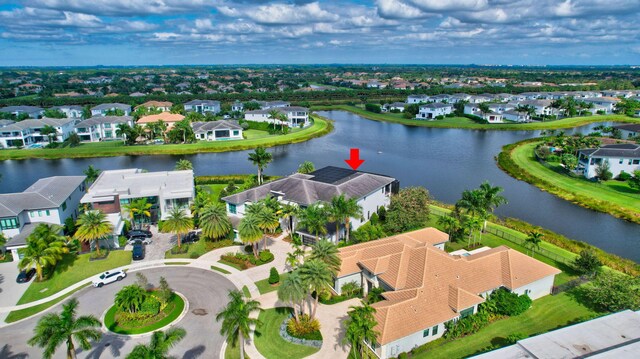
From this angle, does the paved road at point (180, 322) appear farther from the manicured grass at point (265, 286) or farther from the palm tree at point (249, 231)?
the palm tree at point (249, 231)

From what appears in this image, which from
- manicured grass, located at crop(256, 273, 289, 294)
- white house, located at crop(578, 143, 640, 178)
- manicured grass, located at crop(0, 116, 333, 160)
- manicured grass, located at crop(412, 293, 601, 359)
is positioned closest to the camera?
manicured grass, located at crop(412, 293, 601, 359)

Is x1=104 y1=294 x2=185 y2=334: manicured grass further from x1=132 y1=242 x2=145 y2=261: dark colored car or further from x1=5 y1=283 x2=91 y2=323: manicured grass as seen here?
x1=132 y1=242 x2=145 y2=261: dark colored car

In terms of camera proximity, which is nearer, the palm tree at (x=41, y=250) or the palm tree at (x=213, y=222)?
the palm tree at (x=41, y=250)

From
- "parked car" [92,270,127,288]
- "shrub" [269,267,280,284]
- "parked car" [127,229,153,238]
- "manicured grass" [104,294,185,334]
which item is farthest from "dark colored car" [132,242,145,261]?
"shrub" [269,267,280,284]

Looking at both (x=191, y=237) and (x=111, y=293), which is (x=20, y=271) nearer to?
(x=111, y=293)

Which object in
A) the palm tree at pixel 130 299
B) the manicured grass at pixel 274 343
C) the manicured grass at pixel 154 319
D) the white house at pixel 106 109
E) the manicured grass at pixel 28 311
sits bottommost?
the manicured grass at pixel 28 311

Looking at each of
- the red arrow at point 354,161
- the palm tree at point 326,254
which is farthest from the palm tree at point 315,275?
the red arrow at point 354,161

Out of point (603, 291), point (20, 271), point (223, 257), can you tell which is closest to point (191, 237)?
point (223, 257)
